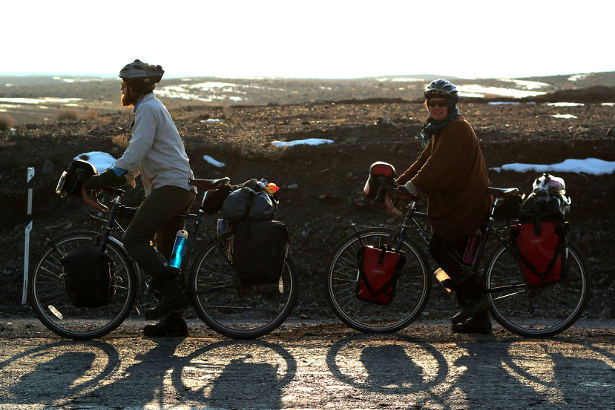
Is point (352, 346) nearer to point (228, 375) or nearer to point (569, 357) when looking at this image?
point (228, 375)

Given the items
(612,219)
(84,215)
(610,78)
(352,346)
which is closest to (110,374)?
(352,346)

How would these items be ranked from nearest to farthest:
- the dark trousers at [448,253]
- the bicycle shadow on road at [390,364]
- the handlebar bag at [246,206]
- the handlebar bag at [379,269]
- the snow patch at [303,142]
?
1. the bicycle shadow on road at [390,364]
2. the handlebar bag at [246,206]
3. the dark trousers at [448,253]
4. the handlebar bag at [379,269]
5. the snow patch at [303,142]

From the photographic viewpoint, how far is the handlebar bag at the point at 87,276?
21.1 ft

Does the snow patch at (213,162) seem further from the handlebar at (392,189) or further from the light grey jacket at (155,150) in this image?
the handlebar at (392,189)

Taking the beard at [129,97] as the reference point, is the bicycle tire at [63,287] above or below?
below

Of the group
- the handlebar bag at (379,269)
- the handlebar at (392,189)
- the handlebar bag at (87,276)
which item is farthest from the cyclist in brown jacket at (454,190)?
the handlebar bag at (87,276)

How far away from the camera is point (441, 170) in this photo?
621 centimetres

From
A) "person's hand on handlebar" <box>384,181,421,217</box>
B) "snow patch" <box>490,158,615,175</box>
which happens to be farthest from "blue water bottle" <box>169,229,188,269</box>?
"snow patch" <box>490,158,615,175</box>

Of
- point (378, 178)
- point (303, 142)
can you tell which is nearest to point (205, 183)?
point (378, 178)

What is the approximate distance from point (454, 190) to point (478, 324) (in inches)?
47.7

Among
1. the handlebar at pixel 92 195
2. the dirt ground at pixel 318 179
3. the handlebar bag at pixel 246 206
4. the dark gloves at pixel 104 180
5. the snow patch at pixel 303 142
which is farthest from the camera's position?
the snow patch at pixel 303 142

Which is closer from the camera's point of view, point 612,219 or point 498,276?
point 498,276

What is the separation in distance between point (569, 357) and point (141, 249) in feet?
11.5

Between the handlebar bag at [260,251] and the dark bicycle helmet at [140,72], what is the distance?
1.42 m
